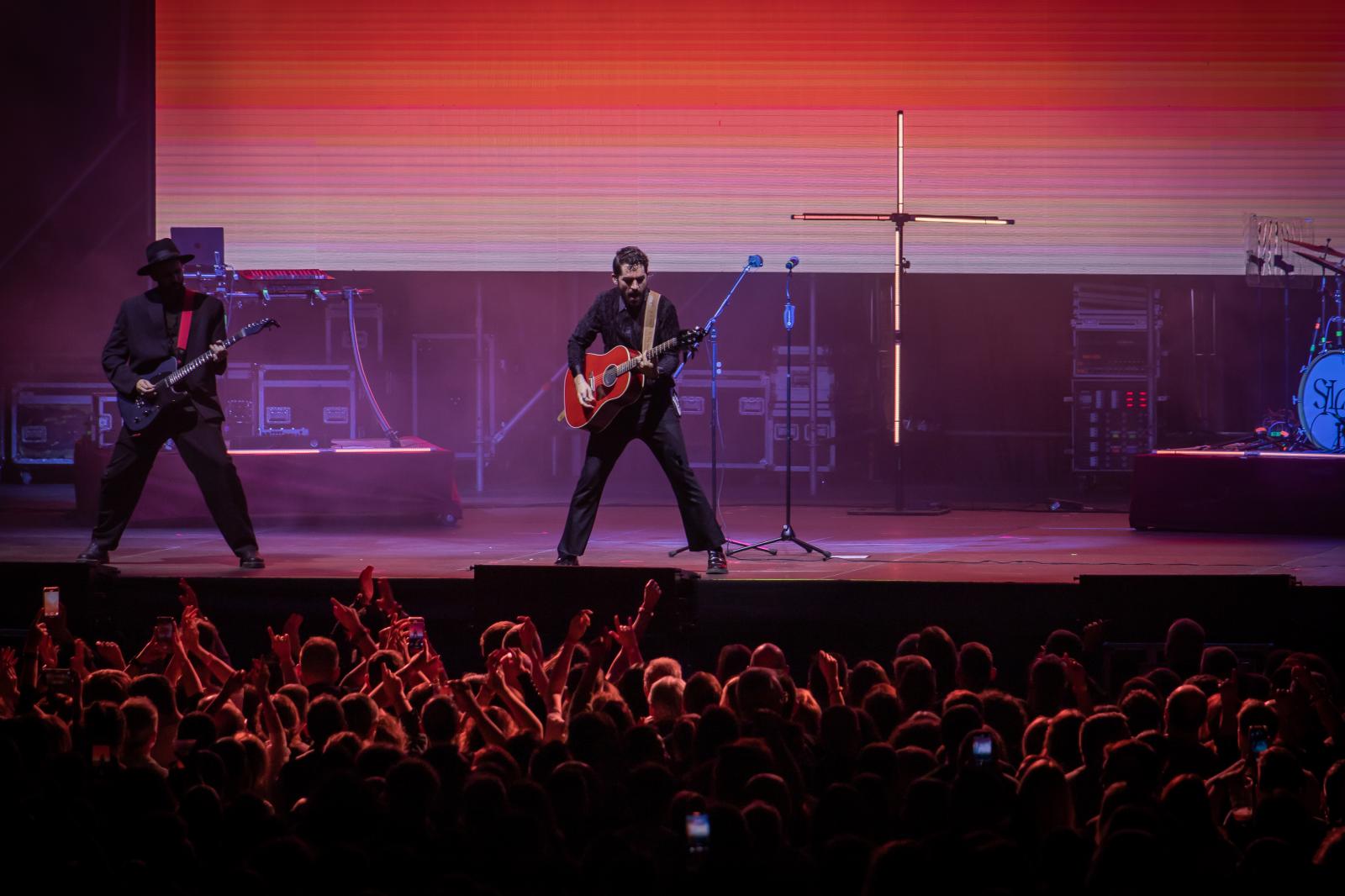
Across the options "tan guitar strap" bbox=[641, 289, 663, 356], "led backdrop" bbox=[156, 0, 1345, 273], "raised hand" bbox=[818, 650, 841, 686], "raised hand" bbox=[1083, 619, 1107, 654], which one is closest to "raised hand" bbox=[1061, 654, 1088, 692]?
"raised hand" bbox=[818, 650, 841, 686]

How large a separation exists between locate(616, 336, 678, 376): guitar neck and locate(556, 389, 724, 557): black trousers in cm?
22

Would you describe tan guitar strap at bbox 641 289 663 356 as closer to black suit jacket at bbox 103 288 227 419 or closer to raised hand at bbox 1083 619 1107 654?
black suit jacket at bbox 103 288 227 419

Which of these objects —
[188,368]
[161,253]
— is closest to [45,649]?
[188,368]

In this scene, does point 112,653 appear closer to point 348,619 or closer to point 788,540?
point 348,619

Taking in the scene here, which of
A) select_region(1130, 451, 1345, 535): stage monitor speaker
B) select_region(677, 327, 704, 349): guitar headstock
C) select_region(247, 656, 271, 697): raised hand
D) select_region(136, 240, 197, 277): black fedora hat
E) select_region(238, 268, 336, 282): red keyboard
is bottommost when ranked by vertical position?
select_region(247, 656, 271, 697): raised hand

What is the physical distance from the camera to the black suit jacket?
833 centimetres

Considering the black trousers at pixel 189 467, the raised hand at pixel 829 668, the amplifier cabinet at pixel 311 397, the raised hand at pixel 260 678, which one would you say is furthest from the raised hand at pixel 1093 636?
the amplifier cabinet at pixel 311 397

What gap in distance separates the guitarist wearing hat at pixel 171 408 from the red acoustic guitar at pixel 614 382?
2.00 metres

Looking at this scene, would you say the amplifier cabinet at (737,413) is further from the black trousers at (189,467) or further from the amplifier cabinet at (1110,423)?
the black trousers at (189,467)

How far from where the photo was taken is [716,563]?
24.9ft

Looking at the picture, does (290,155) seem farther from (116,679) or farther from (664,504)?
(116,679)

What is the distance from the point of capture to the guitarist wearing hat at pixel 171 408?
822 centimetres

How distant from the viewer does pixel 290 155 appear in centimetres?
1295

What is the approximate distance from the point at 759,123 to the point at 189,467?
21.5ft
